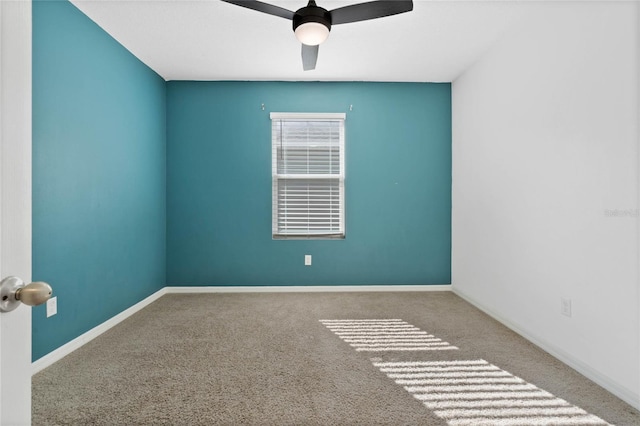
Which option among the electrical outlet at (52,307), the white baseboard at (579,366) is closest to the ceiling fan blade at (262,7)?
the electrical outlet at (52,307)

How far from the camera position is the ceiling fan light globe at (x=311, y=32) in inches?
80.7

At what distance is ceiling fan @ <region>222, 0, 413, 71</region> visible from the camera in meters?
2.00

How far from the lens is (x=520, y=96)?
2.68 m

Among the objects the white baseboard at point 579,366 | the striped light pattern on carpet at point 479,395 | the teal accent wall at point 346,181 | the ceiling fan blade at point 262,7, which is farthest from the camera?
the teal accent wall at point 346,181

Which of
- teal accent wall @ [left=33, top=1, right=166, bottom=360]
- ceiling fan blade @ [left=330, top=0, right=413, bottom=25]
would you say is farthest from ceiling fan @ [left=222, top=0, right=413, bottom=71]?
teal accent wall @ [left=33, top=1, right=166, bottom=360]

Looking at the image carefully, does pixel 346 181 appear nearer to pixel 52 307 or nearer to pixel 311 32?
pixel 311 32

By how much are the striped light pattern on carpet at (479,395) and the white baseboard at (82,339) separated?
2.09 m

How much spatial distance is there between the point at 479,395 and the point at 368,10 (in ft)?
7.53

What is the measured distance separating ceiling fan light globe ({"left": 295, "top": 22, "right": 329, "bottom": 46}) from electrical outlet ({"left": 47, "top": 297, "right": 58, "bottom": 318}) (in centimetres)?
234

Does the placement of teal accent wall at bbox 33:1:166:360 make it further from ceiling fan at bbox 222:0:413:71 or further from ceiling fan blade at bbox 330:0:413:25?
ceiling fan blade at bbox 330:0:413:25

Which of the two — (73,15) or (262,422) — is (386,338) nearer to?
(262,422)

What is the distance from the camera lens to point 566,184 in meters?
2.20
